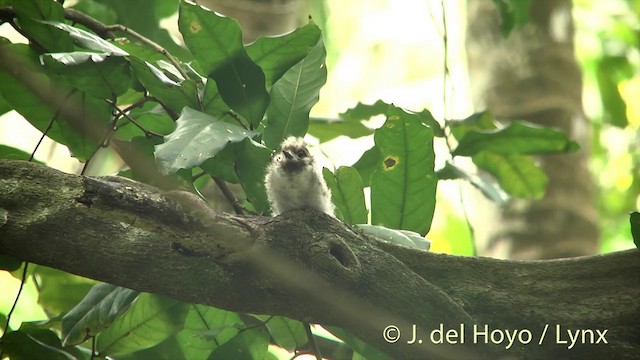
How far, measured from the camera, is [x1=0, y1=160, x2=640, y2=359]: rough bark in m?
1.85

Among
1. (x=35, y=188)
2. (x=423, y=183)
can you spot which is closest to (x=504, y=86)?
(x=423, y=183)

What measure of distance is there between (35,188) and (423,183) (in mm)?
1212

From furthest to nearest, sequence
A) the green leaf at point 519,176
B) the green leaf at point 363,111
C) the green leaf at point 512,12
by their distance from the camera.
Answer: the green leaf at point 512,12
the green leaf at point 519,176
the green leaf at point 363,111

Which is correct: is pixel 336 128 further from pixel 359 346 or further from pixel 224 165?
pixel 359 346

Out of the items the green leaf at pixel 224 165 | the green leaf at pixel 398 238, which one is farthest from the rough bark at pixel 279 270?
the green leaf at pixel 224 165

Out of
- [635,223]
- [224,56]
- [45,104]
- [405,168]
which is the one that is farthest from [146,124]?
[635,223]

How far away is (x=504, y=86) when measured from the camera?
15.2 ft

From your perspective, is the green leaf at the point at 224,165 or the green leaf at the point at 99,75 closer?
the green leaf at the point at 99,75

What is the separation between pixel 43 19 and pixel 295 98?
2.65ft

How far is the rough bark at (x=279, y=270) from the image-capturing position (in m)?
1.85

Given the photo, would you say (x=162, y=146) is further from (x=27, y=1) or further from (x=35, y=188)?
(x=27, y=1)

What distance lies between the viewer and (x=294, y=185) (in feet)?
9.00

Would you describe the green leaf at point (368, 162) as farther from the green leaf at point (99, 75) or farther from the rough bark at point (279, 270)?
the green leaf at point (99, 75)

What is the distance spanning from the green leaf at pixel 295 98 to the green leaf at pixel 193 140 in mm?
263
